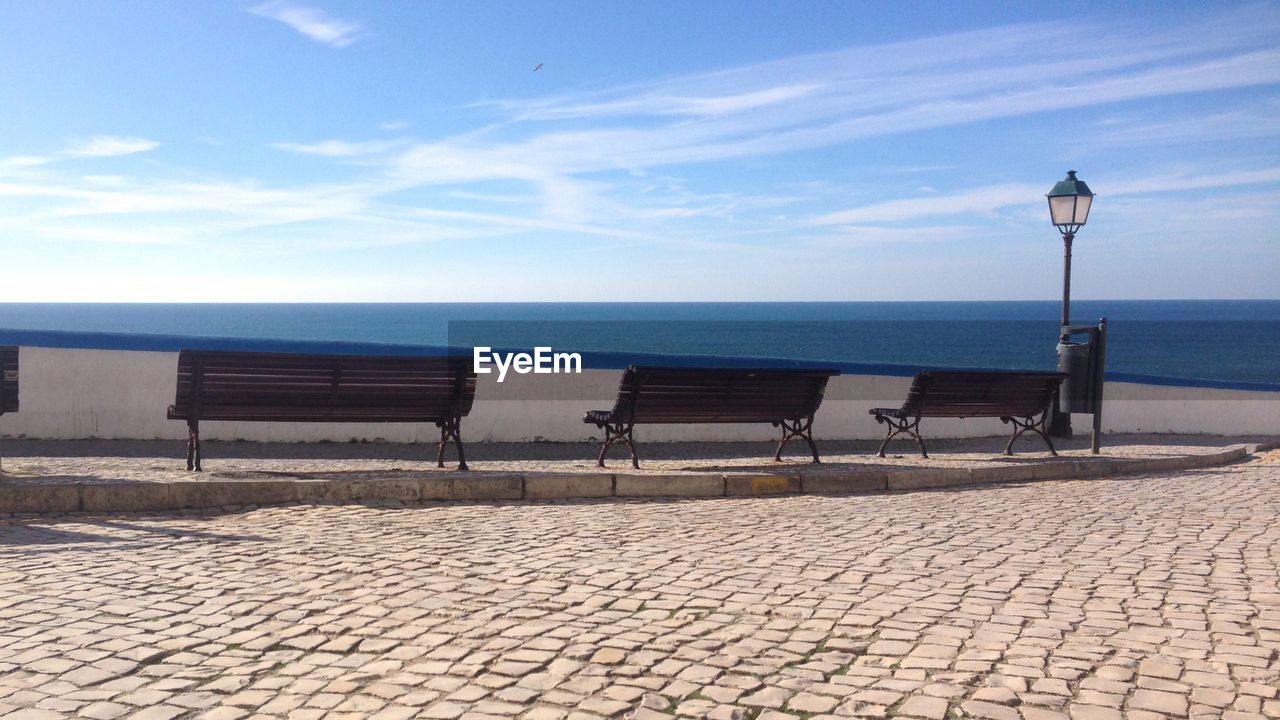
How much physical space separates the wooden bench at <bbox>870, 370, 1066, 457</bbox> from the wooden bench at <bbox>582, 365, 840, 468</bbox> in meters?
1.20

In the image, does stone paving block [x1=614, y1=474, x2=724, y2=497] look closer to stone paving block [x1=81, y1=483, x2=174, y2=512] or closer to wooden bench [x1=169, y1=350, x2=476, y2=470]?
wooden bench [x1=169, y1=350, x2=476, y2=470]

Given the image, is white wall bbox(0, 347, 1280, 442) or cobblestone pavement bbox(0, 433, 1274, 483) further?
white wall bbox(0, 347, 1280, 442)

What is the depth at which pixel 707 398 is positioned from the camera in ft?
33.5

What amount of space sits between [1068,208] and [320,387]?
9.16m

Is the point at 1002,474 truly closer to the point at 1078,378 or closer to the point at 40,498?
the point at 1078,378

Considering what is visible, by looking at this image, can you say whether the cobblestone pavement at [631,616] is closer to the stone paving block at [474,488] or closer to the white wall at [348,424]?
the stone paving block at [474,488]

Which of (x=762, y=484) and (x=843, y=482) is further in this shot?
(x=843, y=482)

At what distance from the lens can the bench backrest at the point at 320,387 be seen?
29.2 ft

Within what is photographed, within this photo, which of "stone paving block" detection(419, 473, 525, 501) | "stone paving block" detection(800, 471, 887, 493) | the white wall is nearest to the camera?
"stone paving block" detection(419, 473, 525, 501)

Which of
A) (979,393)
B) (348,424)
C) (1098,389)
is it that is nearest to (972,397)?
(979,393)

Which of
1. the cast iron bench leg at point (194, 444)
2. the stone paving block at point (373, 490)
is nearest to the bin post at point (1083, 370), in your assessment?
the stone paving block at point (373, 490)

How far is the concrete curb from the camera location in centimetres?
760

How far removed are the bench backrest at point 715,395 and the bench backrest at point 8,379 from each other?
14.9 ft

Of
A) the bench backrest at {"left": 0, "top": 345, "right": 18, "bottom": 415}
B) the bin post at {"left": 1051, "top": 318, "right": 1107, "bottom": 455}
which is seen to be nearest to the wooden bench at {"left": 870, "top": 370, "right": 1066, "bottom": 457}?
the bin post at {"left": 1051, "top": 318, "right": 1107, "bottom": 455}
